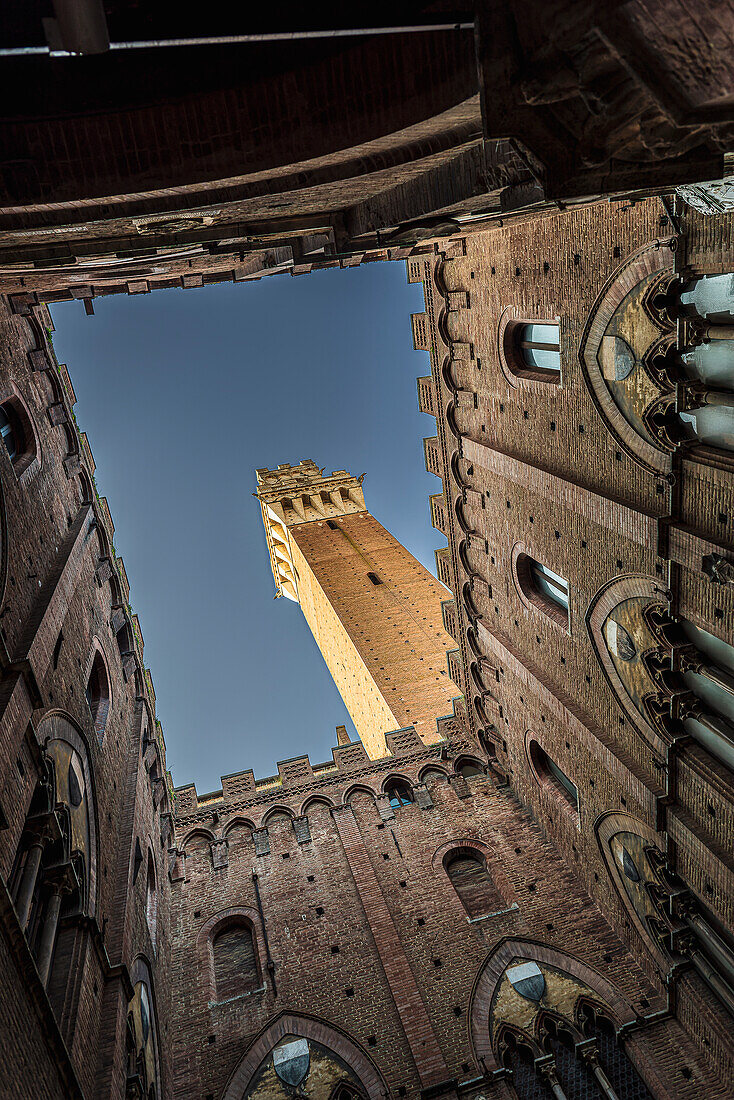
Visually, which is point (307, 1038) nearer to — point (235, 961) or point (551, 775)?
point (235, 961)

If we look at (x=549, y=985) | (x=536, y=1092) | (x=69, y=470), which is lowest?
(x=536, y=1092)

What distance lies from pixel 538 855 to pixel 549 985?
2584 millimetres

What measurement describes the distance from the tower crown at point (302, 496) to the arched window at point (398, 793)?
26363 millimetres

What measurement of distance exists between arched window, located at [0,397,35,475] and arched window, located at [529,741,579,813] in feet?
33.1

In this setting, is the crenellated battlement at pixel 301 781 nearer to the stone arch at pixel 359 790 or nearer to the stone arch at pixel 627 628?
the stone arch at pixel 359 790

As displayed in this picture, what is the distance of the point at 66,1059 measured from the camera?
555 centimetres

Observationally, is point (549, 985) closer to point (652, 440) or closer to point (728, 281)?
point (652, 440)

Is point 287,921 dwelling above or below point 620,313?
below

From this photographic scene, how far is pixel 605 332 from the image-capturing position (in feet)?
27.9

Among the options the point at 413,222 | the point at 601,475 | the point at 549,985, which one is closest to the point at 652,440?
the point at 601,475

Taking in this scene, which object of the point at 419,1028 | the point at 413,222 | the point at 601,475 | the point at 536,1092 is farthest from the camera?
the point at 419,1028

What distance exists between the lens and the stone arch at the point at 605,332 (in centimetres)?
728

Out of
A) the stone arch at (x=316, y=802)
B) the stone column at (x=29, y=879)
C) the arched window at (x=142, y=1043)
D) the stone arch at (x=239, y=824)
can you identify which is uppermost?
the stone column at (x=29, y=879)

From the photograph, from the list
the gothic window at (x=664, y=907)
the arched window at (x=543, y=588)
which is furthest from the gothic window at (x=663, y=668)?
the gothic window at (x=664, y=907)
